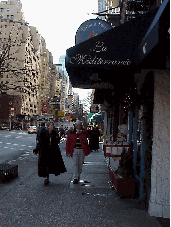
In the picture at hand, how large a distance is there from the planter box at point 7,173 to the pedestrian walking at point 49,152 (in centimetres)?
108

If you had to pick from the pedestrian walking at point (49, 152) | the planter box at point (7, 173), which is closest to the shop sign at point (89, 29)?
the pedestrian walking at point (49, 152)

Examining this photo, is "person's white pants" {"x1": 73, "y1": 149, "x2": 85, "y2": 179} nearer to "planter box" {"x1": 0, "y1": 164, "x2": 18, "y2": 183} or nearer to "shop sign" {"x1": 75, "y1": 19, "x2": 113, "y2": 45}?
"planter box" {"x1": 0, "y1": 164, "x2": 18, "y2": 183}

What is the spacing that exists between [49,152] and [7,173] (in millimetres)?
1428

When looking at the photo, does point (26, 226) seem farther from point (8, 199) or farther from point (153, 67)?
point (153, 67)

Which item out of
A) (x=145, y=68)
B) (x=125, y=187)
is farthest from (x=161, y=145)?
(x=125, y=187)

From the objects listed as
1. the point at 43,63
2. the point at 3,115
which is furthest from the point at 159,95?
the point at 43,63

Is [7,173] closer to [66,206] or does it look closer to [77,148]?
[77,148]

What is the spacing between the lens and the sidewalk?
17.6ft

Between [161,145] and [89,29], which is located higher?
[89,29]

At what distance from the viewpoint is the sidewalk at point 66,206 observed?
212 inches

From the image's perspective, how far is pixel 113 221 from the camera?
5.45 m

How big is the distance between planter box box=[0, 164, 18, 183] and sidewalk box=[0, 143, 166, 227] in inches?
9.9

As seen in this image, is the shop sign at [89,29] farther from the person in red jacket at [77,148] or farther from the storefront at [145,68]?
the person in red jacket at [77,148]

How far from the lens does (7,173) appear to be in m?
9.27
